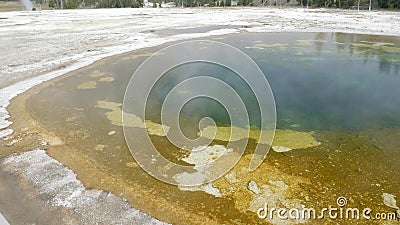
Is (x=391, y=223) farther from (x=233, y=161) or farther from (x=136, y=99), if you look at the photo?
(x=136, y=99)

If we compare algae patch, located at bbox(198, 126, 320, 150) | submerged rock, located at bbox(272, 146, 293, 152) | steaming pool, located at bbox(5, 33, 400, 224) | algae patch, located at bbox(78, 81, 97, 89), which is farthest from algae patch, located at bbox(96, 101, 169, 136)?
submerged rock, located at bbox(272, 146, 293, 152)

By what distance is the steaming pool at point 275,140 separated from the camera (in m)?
5.95

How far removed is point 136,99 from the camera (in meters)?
11.5

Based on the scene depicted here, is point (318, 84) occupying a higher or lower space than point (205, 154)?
higher

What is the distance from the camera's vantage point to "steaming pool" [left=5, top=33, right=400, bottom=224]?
5945mm

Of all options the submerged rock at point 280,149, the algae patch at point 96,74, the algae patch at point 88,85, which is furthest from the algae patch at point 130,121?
the algae patch at point 96,74

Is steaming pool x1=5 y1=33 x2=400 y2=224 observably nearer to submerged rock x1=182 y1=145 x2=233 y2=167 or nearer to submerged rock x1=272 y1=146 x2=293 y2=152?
submerged rock x1=272 y1=146 x2=293 y2=152

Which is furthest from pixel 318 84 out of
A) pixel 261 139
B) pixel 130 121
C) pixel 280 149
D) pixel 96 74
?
pixel 96 74

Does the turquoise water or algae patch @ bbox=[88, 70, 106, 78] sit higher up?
algae patch @ bbox=[88, 70, 106, 78]

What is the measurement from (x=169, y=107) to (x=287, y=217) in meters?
6.20

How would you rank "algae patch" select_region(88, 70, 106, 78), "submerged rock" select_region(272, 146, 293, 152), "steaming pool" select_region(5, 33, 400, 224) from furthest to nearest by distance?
"algae patch" select_region(88, 70, 106, 78) < "submerged rock" select_region(272, 146, 293, 152) < "steaming pool" select_region(5, 33, 400, 224)

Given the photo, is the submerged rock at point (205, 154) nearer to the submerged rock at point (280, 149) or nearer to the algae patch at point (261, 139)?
the algae patch at point (261, 139)

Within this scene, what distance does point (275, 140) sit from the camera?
8.37 meters

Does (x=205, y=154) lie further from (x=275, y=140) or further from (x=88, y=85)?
(x=88, y=85)
